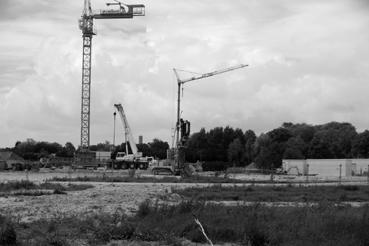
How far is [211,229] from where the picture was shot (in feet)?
62.6

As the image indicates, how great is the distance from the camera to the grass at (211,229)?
17.3 meters

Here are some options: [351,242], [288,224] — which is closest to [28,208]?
[288,224]

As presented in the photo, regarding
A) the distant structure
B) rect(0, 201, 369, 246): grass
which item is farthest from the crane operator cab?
rect(0, 201, 369, 246): grass

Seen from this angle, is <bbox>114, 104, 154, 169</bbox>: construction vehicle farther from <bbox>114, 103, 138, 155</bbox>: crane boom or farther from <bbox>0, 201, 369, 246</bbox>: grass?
<bbox>0, 201, 369, 246</bbox>: grass

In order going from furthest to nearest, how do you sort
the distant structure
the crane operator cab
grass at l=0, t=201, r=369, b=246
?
the distant structure
the crane operator cab
grass at l=0, t=201, r=369, b=246

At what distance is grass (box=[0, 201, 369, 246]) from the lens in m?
17.3

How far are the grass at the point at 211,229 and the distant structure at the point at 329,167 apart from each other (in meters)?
86.3

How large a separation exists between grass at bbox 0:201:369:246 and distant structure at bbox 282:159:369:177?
86.3 metres

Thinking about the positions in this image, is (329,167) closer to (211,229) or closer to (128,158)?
(128,158)

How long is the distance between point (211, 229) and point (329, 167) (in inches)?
3823

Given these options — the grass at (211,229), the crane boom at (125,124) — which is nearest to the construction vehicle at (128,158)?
the crane boom at (125,124)

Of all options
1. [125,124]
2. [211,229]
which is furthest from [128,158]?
[211,229]

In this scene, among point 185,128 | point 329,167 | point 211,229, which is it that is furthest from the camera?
point 329,167

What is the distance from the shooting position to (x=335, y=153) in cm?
17525
